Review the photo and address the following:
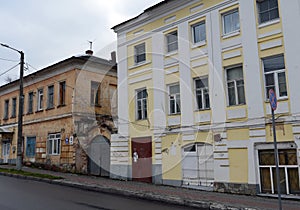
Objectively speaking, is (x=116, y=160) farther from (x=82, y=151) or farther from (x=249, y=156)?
(x=249, y=156)

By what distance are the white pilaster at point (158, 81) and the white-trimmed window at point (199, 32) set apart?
70.0 inches

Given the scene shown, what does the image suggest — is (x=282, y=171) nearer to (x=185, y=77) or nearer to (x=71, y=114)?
(x=185, y=77)

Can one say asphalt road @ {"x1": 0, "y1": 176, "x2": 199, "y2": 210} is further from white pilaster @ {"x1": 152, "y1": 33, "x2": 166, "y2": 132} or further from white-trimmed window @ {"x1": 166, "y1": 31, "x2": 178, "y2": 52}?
white-trimmed window @ {"x1": 166, "y1": 31, "x2": 178, "y2": 52}

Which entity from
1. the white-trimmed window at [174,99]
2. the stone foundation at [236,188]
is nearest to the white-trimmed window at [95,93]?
the white-trimmed window at [174,99]

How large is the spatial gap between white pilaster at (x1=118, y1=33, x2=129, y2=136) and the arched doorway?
111 inches

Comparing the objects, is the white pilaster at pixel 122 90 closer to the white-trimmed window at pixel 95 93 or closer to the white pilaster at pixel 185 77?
the white pilaster at pixel 185 77

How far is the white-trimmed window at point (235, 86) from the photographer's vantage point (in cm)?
1204

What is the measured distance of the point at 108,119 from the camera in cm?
2131

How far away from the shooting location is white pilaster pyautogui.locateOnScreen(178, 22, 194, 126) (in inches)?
528

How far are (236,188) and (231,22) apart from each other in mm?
6920

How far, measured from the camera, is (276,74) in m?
11.1

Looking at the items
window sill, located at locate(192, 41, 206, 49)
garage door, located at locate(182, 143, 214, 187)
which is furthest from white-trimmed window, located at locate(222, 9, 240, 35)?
garage door, located at locate(182, 143, 214, 187)

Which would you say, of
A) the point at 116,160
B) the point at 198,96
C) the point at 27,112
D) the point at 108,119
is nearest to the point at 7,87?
the point at 27,112

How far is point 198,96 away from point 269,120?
349cm
